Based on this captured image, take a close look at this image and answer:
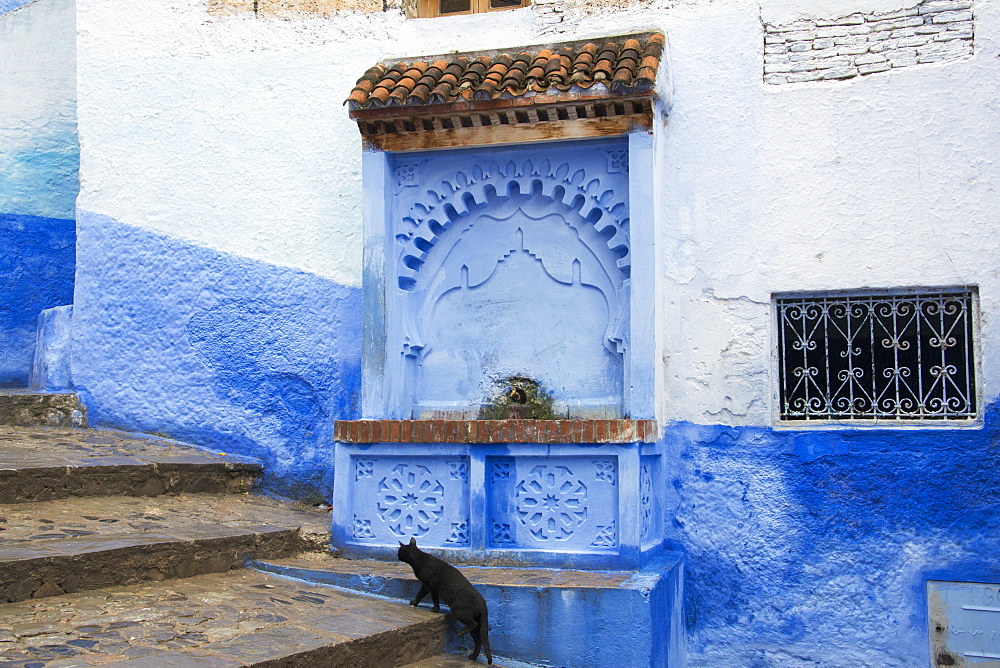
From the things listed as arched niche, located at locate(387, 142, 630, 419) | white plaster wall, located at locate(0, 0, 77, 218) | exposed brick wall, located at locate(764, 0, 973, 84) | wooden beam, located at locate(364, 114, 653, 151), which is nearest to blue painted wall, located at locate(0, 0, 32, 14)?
white plaster wall, located at locate(0, 0, 77, 218)

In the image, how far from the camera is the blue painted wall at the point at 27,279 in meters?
8.94

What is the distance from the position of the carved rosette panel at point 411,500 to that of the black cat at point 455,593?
0.59 metres

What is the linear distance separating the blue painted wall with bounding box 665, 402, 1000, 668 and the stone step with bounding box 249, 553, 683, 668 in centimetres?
67

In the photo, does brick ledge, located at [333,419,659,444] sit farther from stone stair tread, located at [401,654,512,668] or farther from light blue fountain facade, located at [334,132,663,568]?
stone stair tread, located at [401,654,512,668]

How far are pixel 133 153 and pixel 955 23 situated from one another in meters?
5.92

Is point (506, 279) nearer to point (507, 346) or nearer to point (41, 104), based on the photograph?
point (507, 346)

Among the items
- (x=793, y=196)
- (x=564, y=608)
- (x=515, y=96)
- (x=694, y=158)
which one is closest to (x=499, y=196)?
(x=515, y=96)

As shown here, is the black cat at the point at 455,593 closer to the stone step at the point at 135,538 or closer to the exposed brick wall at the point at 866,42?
the stone step at the point at 135,538

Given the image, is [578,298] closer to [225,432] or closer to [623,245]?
[623,245]

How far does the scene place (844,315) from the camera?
6250 millimetres

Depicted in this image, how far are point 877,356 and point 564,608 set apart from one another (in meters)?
2.52

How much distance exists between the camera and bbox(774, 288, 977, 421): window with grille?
6.01m

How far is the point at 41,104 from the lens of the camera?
9.31m

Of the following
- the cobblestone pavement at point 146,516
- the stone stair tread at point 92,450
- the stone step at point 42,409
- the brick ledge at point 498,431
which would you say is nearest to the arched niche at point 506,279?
the brick ledge at point 498,431
